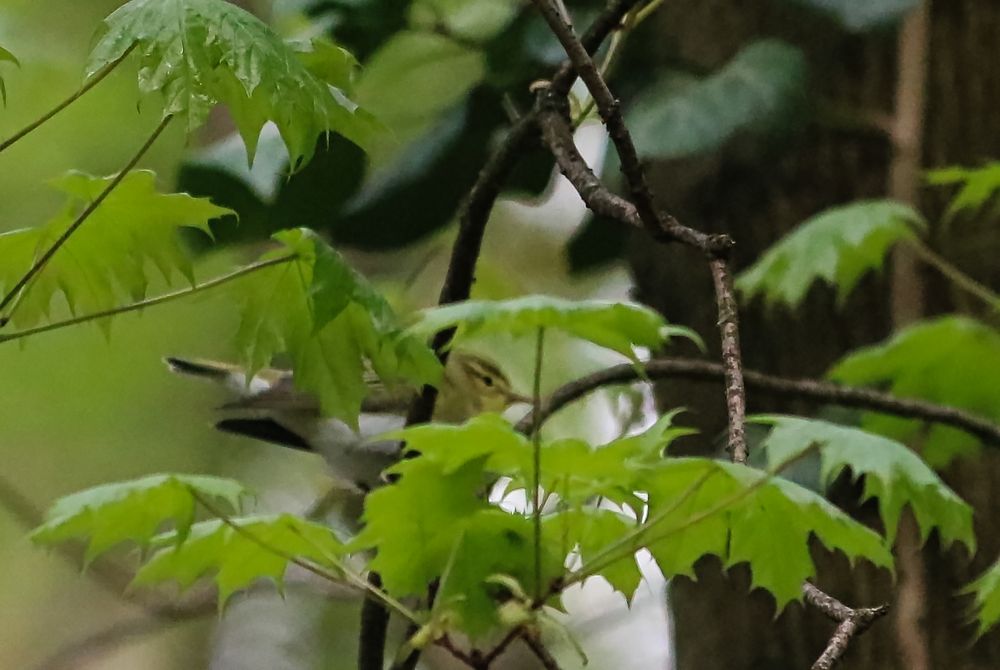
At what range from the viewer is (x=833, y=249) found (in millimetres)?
968

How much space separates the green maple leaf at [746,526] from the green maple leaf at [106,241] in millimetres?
286

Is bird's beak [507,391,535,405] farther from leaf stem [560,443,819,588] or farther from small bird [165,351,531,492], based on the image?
leaf stem [560,443,819,588]

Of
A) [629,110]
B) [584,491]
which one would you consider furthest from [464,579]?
[629,110]

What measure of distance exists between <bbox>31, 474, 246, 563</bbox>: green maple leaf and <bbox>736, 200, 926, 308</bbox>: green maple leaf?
0.56m

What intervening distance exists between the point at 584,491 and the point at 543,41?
0.75m

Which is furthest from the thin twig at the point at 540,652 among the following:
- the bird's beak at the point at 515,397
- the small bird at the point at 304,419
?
the bird's beak at the point at 515,397

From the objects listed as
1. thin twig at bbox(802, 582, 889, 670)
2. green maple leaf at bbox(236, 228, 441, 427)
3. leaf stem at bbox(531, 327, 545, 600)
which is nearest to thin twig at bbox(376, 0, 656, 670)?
green maple leaf at bbox(236, 228, 441, 427)

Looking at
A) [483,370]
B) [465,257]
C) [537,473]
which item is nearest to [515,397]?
[483,370]

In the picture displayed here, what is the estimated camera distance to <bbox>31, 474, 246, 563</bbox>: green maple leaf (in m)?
0.60

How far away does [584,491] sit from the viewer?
525mm

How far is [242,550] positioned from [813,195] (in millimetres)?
799

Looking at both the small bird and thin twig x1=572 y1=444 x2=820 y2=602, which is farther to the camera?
the small bird

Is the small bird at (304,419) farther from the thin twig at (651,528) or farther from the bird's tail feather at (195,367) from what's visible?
the thin twig at (651,528)

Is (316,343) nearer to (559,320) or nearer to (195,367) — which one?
(559,320)
